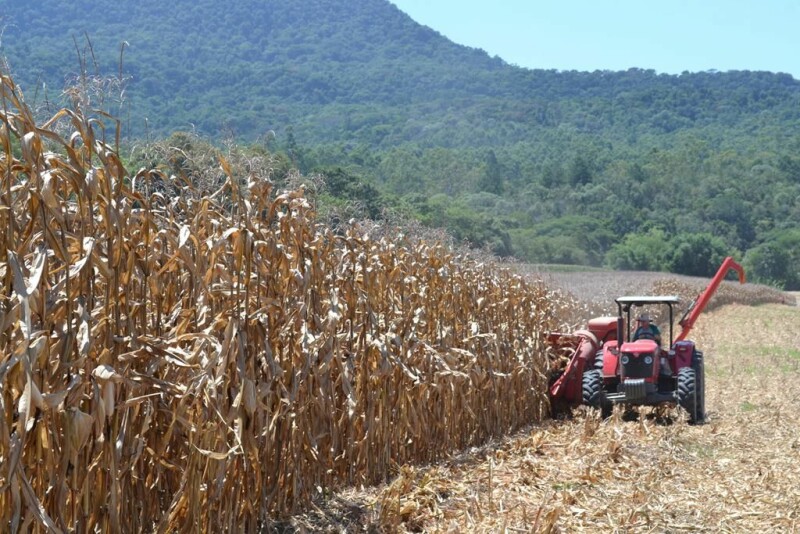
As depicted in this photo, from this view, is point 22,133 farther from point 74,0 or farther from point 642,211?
point 74,0

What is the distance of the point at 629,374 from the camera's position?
33.1 feet

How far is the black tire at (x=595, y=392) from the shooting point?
32.9ft

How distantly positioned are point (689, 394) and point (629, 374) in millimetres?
653

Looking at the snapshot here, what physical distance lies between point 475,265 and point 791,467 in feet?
13.3

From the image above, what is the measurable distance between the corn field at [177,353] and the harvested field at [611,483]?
20.1 inches

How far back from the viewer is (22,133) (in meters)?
3.17

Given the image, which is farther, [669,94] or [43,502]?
[669,94]

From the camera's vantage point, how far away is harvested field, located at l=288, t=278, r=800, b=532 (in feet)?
18.2

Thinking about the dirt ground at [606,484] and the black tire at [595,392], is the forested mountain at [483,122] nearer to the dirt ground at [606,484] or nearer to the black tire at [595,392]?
the dirt ground at [606,484]

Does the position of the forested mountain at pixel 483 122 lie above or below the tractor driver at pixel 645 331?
above

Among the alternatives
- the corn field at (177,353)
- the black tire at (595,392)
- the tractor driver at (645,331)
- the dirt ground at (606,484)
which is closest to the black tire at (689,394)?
the dirt ground at (606,484)

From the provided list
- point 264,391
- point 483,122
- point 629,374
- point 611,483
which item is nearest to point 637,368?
point 629,374

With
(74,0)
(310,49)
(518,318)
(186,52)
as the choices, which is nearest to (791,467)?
(518,318)

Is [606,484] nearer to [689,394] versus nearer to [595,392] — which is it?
[595,392]
